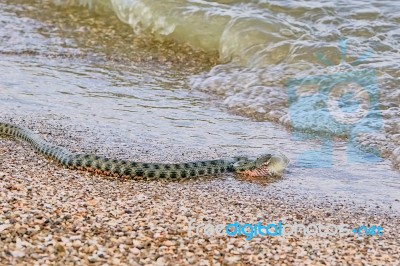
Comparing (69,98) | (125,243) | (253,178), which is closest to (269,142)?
(253,178)

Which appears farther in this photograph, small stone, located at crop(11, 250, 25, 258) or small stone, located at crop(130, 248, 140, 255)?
small stone, located at crop(130, 248, 140, 255)

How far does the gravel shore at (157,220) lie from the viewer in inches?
174

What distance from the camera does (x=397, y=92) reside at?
870 cm

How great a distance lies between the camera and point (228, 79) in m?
10.1

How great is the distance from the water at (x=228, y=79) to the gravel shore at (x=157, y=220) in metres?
0.59

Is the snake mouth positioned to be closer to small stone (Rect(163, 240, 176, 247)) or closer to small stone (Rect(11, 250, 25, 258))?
small stone (Rect(163, 240, 176, 247))

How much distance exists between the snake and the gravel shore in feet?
0.36

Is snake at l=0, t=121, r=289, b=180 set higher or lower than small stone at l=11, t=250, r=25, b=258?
lower

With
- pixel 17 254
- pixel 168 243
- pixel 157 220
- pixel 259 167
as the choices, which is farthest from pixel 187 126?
pixel 17 254

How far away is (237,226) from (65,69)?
5798 mm

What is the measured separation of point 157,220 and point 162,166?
4.23 ft

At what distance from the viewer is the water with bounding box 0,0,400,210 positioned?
24.1 feet

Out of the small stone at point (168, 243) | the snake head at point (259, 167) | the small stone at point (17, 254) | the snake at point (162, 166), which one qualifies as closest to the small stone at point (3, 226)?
the small stone at point (17, 254)

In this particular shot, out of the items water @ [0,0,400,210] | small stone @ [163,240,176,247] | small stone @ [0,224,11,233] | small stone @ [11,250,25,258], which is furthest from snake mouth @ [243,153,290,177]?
small stone @ [11,250,25,258]
